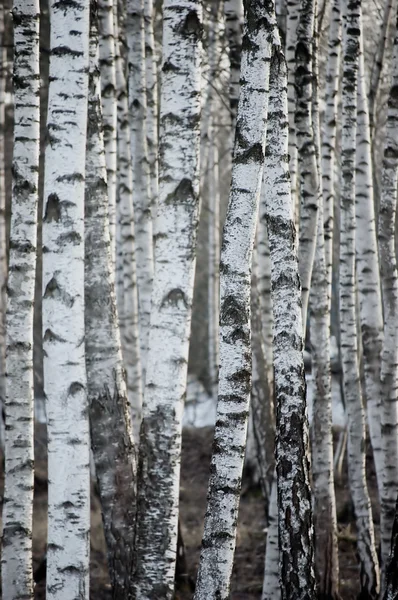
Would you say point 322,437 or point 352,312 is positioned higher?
point 352,312

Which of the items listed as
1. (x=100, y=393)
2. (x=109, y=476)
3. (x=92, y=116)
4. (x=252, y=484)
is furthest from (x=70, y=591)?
(x=252, y=484)

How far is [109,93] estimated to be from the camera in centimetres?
581

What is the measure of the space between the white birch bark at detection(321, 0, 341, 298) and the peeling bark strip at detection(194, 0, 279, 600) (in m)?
2.30

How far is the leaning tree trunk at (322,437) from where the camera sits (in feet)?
18.1

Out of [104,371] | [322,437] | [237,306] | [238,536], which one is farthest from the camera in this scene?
[238,536]

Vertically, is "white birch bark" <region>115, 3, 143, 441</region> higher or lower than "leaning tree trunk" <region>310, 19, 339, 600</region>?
higher

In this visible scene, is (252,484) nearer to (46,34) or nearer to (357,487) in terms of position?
(357,487)

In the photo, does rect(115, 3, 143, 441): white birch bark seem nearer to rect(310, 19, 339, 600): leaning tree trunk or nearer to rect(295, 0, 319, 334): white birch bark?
rect(310, 19, 339, 600): leaning tree trunk

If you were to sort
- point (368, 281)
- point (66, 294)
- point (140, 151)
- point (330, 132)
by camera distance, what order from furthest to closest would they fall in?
point (140, 151) < point (330, 132) < point (368, 281) < point (66, 294)

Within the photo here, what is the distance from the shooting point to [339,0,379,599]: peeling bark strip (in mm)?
5730

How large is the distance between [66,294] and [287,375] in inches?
63.0

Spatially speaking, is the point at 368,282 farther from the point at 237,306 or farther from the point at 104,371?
the point at 104,371

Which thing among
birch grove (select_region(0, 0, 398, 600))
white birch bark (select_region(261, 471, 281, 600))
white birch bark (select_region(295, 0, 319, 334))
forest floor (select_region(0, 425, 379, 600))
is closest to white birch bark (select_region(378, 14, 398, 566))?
birch grove (select_region(0, 0, 398, 600))

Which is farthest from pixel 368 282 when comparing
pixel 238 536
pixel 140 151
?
pixel 238 536
